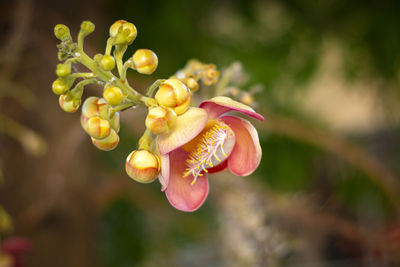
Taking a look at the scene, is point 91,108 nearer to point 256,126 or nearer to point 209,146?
point 209,146

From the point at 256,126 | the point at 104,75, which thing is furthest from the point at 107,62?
the point at 256,126

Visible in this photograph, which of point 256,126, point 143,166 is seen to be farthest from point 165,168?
point 256,126

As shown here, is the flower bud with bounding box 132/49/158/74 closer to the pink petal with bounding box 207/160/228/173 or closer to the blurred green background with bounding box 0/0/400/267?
the pink petal with bounding box 207/160/228/173

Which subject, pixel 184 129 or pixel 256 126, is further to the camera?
pixel 256 126

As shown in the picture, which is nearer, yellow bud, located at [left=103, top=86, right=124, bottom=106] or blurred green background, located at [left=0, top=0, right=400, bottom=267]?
yellow bud, located at [left=103, top=86, right=124, bottom=106]

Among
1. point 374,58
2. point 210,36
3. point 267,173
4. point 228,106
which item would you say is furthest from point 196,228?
point 228,106

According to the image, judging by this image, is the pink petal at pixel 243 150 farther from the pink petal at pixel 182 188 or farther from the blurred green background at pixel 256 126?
the blurred green background at pixel 256 126

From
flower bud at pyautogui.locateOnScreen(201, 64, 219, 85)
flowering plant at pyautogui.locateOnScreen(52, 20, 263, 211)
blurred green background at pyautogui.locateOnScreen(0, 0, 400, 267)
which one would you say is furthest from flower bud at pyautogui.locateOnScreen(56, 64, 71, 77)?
blurred green background at pyautogui.locateOnScreen(0, 0, 400, 267)

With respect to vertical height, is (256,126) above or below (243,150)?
above
